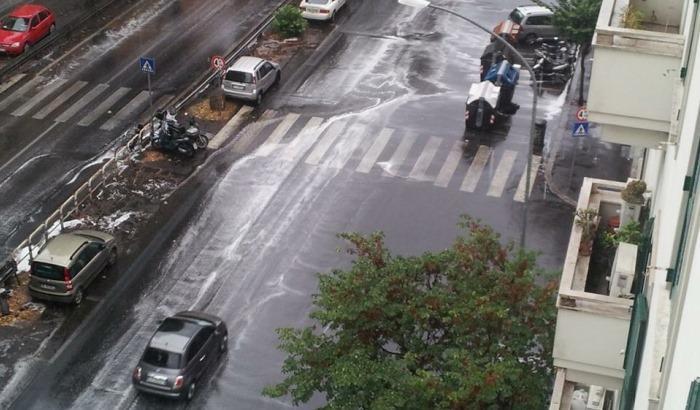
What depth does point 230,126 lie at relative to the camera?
43281 millimetres

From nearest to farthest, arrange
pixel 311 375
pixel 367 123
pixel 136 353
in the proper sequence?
pixel 311 375, pixel 136 353, pixel 367 123

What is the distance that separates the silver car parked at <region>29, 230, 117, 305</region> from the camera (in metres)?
31.6

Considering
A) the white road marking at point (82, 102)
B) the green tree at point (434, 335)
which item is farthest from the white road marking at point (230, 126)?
the green tree at point (434, 335)

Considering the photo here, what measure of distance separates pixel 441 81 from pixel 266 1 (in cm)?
1220

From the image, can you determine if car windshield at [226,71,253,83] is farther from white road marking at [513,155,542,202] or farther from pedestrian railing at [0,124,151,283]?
white road marking at [513,155,542,202]

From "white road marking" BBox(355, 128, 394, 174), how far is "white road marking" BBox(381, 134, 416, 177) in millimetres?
559

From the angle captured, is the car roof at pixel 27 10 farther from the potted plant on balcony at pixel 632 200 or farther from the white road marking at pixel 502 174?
the potted plant on balcony at pixel 632 200

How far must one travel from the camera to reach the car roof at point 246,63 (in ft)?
145

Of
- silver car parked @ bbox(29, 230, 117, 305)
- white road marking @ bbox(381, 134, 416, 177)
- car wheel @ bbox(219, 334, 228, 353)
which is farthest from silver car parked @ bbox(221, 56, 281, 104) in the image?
car wheel @ bbox(219, 334, 228, 353)

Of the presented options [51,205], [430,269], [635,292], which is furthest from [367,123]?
[635,292]

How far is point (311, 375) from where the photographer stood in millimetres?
20812

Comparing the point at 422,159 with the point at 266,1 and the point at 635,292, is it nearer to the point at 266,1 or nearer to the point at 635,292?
the point at 266,1

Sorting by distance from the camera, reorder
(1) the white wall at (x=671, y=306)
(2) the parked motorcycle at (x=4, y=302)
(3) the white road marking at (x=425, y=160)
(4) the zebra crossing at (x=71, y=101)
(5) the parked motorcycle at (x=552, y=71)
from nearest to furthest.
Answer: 1. (1) the white wall at (x=671, y=306)
2. (2) the parked motorcycle at (x=4, y=302)
3. (3) the white road marking at (x=425, y=160)
4. (4) the zebra crossing at (x=71, y=101)
5. (5) the parked motorcycle at (x=552, y=71)

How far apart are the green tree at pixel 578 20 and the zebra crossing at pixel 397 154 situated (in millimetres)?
6191
